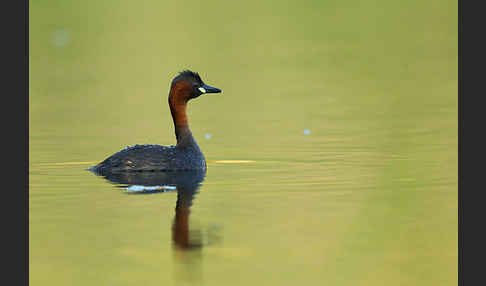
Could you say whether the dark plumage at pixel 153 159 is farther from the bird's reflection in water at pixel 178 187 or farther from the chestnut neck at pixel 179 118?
the chestnut neck at pixel 179 118

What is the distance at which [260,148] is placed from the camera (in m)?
14.5

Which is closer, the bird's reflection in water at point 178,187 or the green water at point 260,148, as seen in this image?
the green water at point 260,148

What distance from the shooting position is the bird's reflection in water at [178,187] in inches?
364

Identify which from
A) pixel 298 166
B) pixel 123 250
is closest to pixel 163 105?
pixel 298 166

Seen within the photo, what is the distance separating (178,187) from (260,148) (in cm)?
267

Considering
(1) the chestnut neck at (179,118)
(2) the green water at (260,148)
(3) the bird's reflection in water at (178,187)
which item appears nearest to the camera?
(2) the green water at (260,148)

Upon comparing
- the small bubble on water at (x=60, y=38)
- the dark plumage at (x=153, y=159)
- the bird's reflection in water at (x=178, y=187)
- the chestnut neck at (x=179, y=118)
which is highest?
the small bubble on water at (x=60, y=38)

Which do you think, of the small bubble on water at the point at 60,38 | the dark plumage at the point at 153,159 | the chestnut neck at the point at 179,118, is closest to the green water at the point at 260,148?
the small bubble on water at the point at 60,38

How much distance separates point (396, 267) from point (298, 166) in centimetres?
490

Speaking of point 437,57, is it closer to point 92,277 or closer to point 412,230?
point 412,230

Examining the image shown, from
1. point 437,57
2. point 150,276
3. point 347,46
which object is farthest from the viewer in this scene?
point 347,46

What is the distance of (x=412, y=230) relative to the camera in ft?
31.0

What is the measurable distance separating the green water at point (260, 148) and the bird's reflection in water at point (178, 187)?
0.38 ft

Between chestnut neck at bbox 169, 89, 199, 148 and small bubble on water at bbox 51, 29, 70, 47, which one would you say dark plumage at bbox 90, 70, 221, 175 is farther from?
small bubble on water at bbox 51, 29, 70, 47
